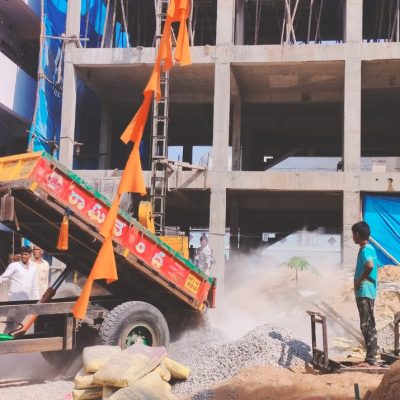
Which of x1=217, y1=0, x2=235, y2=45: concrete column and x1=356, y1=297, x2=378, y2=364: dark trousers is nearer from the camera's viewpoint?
x1=356, y1=297, x2=378, y2=364: dark trousers

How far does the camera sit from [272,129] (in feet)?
83.8

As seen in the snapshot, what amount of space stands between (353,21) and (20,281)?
13668 millimetres

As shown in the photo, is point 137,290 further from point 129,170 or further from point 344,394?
point 344,394

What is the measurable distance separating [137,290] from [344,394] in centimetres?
375

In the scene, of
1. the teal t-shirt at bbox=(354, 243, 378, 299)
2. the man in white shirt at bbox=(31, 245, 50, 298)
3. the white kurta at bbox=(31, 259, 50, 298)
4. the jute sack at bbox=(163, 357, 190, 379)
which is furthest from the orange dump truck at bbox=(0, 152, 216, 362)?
the teal t-shirt at bbox=(354, 243, 378, 299)

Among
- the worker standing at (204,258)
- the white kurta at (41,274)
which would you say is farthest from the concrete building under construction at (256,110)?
the white kurta at (41,274)

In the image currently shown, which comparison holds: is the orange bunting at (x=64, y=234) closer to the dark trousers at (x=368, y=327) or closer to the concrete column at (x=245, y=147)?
the dark trousers at (x=368, y=327)

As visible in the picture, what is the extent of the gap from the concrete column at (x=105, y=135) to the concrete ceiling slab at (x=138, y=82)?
52cm

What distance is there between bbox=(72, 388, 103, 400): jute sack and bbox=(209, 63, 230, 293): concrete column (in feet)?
33.9

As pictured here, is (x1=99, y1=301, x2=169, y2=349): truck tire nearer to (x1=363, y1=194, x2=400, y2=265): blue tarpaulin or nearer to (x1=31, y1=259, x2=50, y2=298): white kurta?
(x1=31, y1=259, x2=50, y2=298): white kurta

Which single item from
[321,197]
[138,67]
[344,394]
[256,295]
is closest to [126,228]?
[344,394]

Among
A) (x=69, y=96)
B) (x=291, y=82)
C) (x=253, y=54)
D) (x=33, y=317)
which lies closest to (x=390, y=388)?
(x=33, y=317)

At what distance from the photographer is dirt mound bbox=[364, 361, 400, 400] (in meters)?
3.41

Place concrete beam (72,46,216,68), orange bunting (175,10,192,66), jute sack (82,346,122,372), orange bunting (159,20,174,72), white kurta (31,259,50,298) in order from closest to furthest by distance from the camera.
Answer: jute sack (82,346,122,372), orange bunting (159,20,174,72), orange bunting (175,10,192,66), white kurta (31,259,50,298), concrete beam (72,46,216,68)
